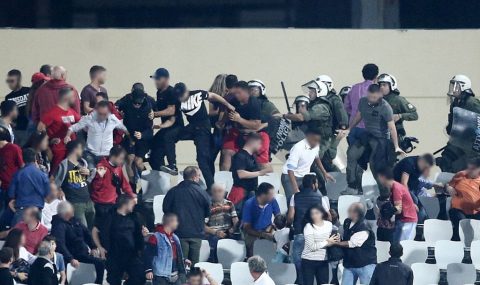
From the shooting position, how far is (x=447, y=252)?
19.0 metres

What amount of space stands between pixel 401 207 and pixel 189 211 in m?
2.41

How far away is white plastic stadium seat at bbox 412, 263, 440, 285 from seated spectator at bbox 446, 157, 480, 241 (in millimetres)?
1423

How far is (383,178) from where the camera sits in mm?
19062

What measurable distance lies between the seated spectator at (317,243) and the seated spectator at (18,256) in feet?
9.31

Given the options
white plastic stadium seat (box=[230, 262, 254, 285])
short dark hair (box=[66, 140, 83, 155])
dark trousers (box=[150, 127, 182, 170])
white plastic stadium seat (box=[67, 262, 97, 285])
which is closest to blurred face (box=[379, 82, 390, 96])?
dark trousers (box=[150, 127, 182, 170])

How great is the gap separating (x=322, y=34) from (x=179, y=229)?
21.4 ft

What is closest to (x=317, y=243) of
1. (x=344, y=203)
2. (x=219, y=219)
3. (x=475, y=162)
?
(x=219, y=219)

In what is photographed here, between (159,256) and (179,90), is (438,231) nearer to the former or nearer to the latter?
(179,90)

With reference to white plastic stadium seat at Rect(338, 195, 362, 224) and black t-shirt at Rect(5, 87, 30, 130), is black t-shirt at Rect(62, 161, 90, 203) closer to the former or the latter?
black t-shirt at Rect(5, 87, 30, 130)

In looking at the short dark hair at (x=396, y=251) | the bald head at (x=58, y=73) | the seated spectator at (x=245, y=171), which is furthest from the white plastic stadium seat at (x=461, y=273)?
the bald head at (x=58, y=73)

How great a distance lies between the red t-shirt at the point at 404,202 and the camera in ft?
62.3

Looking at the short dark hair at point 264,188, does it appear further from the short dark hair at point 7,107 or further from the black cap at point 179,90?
the short dark hair at point 7,107

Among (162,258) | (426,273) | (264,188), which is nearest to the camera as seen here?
(162,258)

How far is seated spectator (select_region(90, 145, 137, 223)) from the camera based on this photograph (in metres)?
19.0
